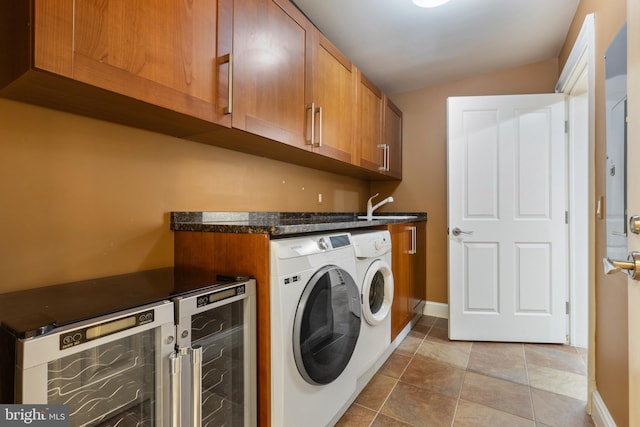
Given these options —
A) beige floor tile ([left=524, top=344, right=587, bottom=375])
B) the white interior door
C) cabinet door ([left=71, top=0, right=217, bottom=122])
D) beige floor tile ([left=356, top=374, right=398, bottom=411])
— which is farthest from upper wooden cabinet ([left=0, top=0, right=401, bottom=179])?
beige floor tile ([left=524, top=344, right=587, bottom=375])

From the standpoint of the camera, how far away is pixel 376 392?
5.98 ft

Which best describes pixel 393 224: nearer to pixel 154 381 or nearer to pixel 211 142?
pixel 211 142

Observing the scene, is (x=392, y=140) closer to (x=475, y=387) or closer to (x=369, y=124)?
(x=369, y=124)

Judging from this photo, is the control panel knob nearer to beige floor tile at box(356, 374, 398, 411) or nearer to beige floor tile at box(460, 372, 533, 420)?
beige floor tile at box(356, 374, 398, 411)

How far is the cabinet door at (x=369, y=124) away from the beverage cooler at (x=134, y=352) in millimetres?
1657

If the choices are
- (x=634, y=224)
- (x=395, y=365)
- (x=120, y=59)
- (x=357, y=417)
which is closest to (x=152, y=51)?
(x=120, y=59)

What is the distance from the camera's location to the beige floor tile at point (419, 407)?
62.1 inches

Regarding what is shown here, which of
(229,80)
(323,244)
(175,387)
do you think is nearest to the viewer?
(175,387)

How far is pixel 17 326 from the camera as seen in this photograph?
0.66 meters

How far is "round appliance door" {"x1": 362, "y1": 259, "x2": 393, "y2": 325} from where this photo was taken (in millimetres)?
1891

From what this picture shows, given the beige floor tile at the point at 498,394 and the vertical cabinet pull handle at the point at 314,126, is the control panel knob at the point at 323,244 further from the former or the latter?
the beige floor tile at the point at 498,394

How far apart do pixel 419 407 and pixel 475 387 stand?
0.43 metres

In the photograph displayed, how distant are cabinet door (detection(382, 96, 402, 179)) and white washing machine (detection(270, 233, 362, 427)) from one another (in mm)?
1514

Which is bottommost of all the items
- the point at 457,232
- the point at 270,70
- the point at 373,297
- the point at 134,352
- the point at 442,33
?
the point at 373,297
